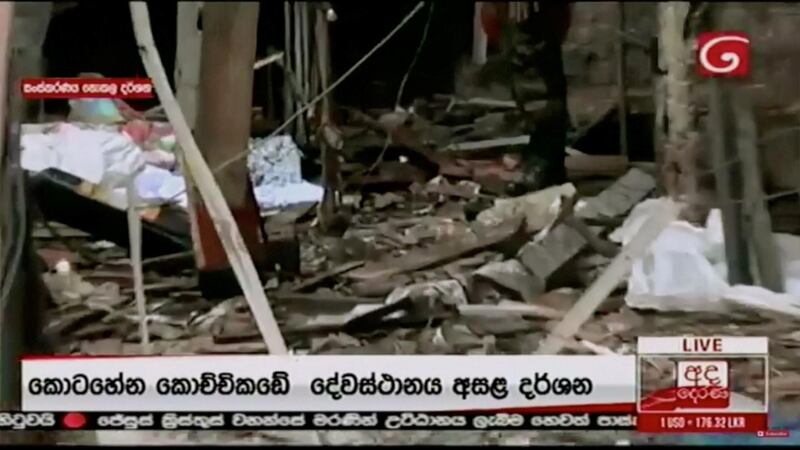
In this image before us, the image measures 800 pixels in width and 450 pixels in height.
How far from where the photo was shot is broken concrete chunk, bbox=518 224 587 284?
1187 mm

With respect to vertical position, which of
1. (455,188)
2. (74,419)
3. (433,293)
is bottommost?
(74,419)

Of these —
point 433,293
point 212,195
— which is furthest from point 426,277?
point 212,195

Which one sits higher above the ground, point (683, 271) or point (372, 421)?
point (683, 271)

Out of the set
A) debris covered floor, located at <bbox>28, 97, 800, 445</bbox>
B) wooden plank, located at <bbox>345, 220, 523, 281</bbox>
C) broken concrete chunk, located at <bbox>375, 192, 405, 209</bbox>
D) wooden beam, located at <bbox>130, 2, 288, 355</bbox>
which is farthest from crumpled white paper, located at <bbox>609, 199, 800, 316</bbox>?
wooden beam, located at <bbox>130, 2, 288, 355</bbox>

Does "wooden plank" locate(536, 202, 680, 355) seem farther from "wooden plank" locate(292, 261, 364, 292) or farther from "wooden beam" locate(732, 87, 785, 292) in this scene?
"wooden plank" locate(292, 261, 364, 292)

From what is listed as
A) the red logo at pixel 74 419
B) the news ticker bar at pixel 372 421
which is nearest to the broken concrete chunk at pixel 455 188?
the news ticker bar at pixel 372 421

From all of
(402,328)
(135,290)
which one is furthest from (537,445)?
(135,290)

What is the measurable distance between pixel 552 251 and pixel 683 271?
0.13 metres

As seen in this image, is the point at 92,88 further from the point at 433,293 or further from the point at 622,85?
the point at 622,85

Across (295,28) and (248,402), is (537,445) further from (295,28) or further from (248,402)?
(295,28)

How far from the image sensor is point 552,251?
1189mm

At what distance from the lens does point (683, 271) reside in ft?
3.89

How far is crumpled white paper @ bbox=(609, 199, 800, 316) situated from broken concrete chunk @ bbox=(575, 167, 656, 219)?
0.01 meters

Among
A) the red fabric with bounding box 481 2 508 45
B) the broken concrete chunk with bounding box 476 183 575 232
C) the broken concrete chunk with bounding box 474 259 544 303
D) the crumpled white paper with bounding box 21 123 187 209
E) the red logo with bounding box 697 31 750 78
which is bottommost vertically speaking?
the broken concrete chunk with bounding box 474 259 544 303
